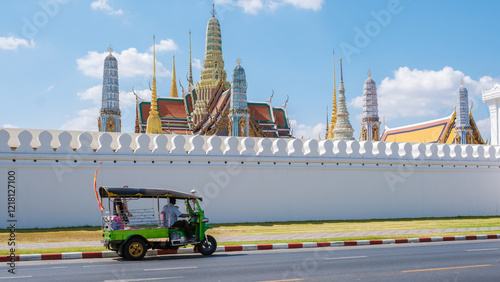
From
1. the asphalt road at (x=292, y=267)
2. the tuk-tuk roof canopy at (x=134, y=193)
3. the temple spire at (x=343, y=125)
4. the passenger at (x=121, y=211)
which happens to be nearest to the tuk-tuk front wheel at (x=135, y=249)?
the asphalt road at (x=292, y=267)

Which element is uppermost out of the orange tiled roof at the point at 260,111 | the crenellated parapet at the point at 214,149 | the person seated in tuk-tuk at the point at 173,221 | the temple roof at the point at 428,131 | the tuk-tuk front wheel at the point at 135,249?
the orange tiled roof at the point at 260,111

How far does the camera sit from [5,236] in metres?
14.3

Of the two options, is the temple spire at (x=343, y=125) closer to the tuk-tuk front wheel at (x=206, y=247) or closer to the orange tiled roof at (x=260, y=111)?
the orange tiled roof at (x=260, y=111)

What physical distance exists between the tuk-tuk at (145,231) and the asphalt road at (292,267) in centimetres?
29

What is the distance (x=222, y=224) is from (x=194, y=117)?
95.6 ft

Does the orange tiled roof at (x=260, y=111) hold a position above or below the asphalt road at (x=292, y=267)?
above

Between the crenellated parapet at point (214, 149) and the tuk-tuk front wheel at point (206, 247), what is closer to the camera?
the tuk-tuk front wheel at point (206, 247)

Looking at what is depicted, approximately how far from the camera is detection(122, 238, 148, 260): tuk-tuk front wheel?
10930 mm

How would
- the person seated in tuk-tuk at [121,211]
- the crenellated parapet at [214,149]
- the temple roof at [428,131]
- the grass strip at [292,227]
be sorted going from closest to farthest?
the person seated in tuk-tuk at [121,211] < the grass strip at [292,227] < the crenellated parapet at [214,149] < the temple roof at [428,131]

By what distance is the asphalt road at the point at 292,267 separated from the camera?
826 cm

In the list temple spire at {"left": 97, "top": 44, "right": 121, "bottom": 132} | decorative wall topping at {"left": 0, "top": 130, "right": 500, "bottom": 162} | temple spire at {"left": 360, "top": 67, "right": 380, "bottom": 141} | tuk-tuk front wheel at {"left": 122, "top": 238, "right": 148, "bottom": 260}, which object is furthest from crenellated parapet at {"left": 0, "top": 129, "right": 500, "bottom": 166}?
temple spire at {"left": 360, "top": 67, "right": 380, "bottom": 141}

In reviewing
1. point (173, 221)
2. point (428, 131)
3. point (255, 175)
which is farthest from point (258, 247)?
point (428, 131)

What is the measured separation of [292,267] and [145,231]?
11.9 feet

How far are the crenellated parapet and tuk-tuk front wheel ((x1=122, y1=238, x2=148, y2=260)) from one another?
6.42m
